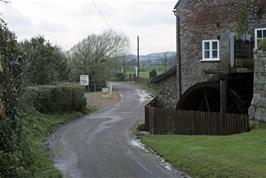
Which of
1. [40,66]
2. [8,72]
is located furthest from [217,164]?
[40,66]

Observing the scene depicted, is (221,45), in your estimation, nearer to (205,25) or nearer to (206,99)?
(205,25)

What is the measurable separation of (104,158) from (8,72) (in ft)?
19.5

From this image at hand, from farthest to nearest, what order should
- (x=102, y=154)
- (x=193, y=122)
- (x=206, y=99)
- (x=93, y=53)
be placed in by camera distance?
1. (x=93, y=53)
2. (x=206, y=99)
3. (x=193, y=122)
4. (x=102, y=154)

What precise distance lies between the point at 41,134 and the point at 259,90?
36.8 feet

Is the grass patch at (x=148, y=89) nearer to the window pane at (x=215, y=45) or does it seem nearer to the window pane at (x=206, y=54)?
the window pane at (x=206, y=54)

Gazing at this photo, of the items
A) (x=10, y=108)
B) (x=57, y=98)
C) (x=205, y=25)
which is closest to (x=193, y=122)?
(x=205, y=25)

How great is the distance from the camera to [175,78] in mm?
31719

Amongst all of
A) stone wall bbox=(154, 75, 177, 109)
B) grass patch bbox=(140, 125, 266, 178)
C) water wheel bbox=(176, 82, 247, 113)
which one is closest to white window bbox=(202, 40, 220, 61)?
water wheel bbox=(176, 82, 247, 113)

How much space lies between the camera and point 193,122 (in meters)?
24.8

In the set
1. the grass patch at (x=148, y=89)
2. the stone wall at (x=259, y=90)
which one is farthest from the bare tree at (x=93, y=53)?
the stone wall at (x=259, y=90)

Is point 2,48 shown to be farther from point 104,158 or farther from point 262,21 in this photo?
point 262,21

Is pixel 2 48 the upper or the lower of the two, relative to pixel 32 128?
upper

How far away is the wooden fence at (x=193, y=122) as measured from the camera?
72.0ft

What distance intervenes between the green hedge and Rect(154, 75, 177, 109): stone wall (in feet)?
26.9
